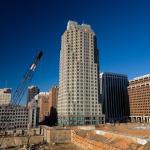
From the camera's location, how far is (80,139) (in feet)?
454

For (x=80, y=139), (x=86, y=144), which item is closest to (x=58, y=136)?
(x=80, y=139)

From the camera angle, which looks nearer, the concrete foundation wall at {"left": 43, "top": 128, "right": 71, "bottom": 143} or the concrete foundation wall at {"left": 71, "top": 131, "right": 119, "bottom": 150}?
the concrete foundation wall at {"left": 71, "top": 131, "right": 119, "bottom": 150}

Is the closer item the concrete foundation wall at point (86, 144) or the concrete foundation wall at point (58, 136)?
the concrete foundation wall at point (86, 144)

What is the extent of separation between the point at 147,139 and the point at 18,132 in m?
126

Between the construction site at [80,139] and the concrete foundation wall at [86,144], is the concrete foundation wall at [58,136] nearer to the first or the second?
the construction site at [80,139]

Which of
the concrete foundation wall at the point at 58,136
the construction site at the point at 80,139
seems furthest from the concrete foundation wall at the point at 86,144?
the concrete foundation wall at the point at 58,136

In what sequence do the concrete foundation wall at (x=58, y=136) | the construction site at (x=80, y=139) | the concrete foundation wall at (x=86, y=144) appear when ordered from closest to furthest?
1. the concrete foundation wall at (x=86, y=144)
2. the construction site at (x=80, y=139)
3. the concrete foundation wall at (x=58, y=136)

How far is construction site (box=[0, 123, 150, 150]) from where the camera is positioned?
354 feet

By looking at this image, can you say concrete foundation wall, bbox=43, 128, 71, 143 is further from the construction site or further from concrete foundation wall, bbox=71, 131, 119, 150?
concrete foundation wall, bbox=71, 131, 119, 150

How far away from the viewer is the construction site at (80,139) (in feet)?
354

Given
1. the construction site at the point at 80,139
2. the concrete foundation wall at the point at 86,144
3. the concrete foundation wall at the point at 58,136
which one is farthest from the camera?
the concrete foundation wall at the point at 58,136

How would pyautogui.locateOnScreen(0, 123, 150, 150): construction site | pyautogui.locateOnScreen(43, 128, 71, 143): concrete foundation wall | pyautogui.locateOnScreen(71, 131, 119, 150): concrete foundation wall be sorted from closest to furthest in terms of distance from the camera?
pyautogui.locateOnScreen(71, 131, 119, 150): concrete foundation wall
pyautogui.locateOnScreen(0, 123, 150, 150): construction site
pyautogui.locateOnScreen(43, 128, 71, 143): concrete foundation wall

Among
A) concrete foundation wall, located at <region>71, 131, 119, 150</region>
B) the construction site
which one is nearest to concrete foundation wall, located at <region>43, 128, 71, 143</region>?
the construction site

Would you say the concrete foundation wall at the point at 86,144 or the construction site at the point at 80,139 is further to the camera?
the construction site at the point at 80,139
